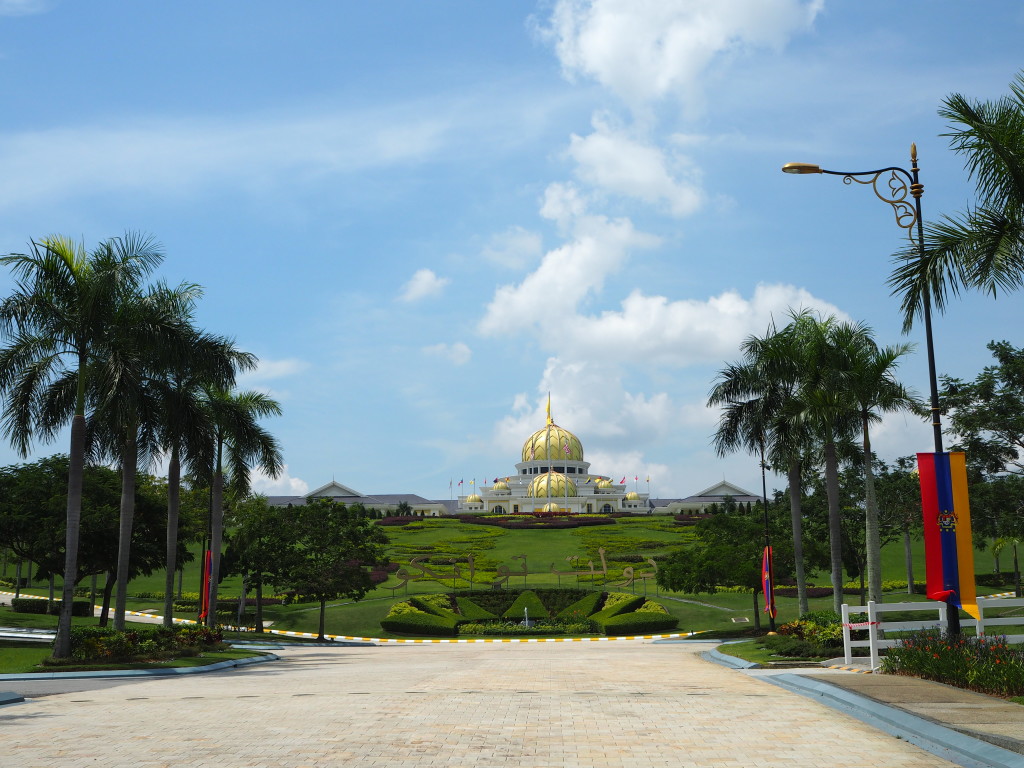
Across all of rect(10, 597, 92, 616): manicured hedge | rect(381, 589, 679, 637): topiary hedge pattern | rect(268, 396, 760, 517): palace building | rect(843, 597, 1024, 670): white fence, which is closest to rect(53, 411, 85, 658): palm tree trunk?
rect(843, 597, 1024, 670): white fence

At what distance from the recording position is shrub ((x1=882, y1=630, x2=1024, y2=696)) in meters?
12.8

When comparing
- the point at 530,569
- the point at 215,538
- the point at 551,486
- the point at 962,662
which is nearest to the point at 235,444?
the point at 215,538

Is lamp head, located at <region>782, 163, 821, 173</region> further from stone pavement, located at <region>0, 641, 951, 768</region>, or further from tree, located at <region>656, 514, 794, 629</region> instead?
tree, located at <region>656, 514, 794, 629</region>

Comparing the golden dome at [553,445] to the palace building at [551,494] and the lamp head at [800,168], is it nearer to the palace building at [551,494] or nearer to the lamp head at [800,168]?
the palace building at [551,494]

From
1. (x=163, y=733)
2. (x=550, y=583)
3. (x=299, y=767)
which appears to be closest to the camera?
(x=299, y=767)

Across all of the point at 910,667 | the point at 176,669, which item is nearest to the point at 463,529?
the point at 176,669

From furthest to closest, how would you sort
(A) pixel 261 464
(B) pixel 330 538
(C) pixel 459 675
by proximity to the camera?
(B) pixel 330 538, (A) pixel 261 464, (C) pixel 459 675

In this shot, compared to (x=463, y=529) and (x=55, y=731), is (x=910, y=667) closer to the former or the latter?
(x=55, y=731)

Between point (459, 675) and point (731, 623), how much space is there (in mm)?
27873

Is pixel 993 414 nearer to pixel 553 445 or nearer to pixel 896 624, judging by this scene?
pixel 896 624

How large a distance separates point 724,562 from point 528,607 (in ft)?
48.3

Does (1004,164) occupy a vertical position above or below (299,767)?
above

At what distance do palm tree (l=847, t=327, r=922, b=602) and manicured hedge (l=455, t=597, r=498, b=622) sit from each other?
26343 mm

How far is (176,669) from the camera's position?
22.9 metres
